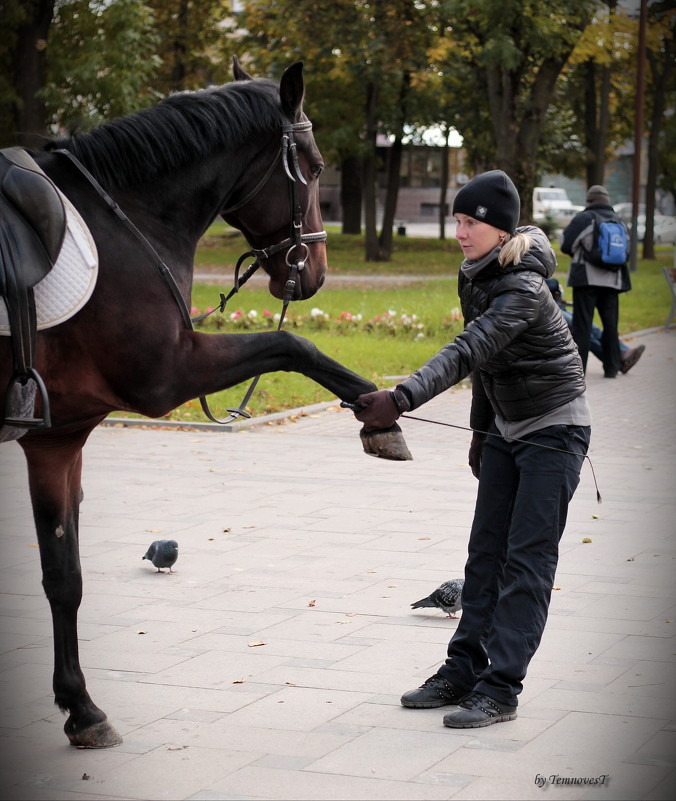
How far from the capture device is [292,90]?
15.2 ft

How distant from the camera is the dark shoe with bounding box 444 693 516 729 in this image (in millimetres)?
4402

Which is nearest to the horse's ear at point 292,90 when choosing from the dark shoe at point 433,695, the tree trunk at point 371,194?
the dark shoe at point 433,695

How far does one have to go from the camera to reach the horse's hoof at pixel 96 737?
425 cm

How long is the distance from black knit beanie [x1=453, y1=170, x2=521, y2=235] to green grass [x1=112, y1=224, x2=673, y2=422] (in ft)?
20.8

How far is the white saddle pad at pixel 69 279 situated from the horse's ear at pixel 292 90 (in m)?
1.00

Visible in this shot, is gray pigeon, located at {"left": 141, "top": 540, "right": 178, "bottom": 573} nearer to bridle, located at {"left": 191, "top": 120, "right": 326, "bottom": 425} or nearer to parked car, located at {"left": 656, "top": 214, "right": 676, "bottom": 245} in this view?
bridle, located at {"left": 191, "top": 120, "right": 326, "bottom": 425}

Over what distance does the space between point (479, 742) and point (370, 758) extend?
0.42 meters

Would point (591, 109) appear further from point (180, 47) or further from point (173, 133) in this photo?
point (173, 133)

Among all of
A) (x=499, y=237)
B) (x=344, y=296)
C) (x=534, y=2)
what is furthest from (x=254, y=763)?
(x=534, y=2)

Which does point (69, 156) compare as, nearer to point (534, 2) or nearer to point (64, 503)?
point (64, 503)

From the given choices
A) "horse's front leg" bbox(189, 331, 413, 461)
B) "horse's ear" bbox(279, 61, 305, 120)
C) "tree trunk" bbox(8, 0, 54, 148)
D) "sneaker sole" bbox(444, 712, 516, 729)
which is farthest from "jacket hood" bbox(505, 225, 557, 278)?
"tree trunk" bbox(8, 0, 54, 148)

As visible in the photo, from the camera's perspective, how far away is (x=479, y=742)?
4.27 meters

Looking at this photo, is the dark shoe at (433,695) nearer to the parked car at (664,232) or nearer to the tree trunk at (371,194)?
the tree trunk at (371,194)

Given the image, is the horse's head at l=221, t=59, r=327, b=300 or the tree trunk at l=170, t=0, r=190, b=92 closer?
the horse's head at l=221, t=59, r=327, b=300
